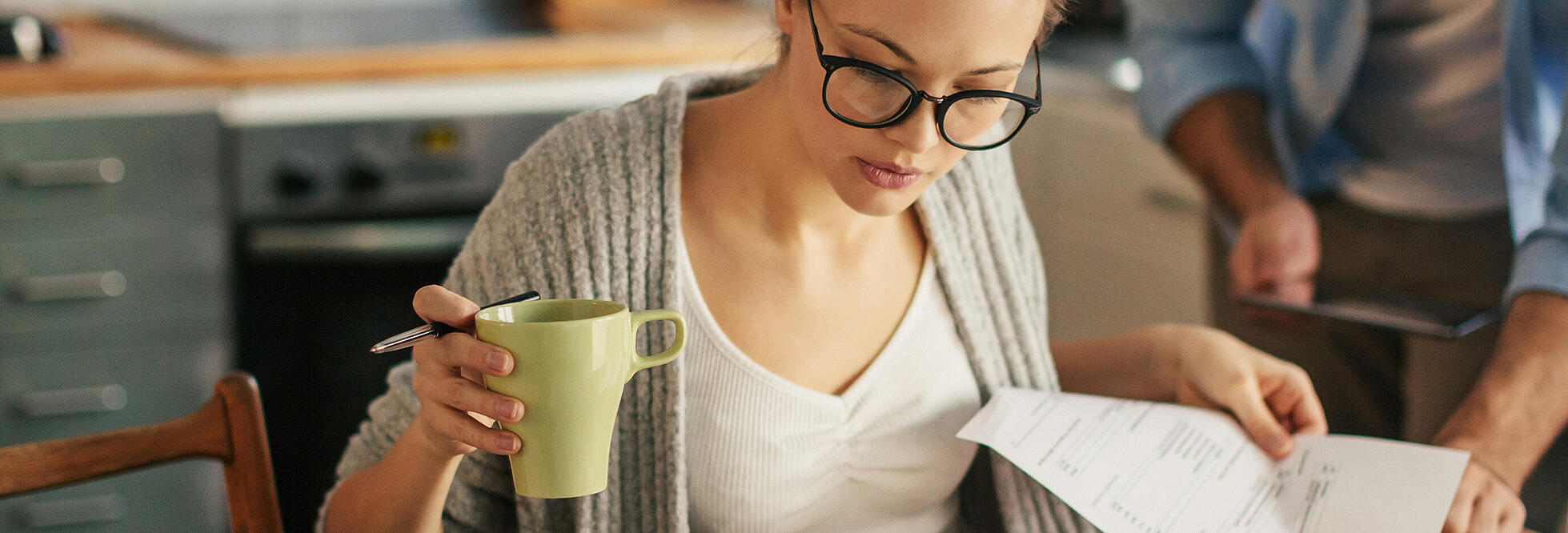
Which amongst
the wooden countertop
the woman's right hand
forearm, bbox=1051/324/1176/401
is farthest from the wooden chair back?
the wooden countertop

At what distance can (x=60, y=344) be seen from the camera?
5.83ft

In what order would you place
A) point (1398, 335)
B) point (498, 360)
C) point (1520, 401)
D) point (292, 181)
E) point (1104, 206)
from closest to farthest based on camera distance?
point (498, 360), point (1520, 401), point (1398, 335), point (292, 181), point (1104, 206)

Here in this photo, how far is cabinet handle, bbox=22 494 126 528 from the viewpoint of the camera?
1.75 meters

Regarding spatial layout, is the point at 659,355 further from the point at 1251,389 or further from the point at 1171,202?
the point at 1171,202

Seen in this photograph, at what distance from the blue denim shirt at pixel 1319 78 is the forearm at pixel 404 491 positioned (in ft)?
3.43

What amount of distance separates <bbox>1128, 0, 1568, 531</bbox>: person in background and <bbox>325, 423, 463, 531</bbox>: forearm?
89 centimetres

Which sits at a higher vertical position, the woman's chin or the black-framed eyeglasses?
the black-framed eyeglasses

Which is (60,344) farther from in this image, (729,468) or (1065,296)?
(1065,296)

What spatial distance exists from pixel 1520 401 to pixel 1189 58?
2.13ft

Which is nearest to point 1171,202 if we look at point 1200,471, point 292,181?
point 1200,471

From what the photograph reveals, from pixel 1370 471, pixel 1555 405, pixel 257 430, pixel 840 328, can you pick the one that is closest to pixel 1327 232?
pixel 1555 405

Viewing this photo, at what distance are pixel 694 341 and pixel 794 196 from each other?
153mm

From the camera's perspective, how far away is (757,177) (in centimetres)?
96

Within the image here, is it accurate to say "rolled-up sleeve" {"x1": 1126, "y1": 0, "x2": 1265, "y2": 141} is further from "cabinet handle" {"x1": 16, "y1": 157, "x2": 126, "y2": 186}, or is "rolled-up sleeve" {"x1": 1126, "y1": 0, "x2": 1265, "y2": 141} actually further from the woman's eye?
"cabinet handle" {"x1": 16, "y1": 157, "x2": 126, "y2": 186}
